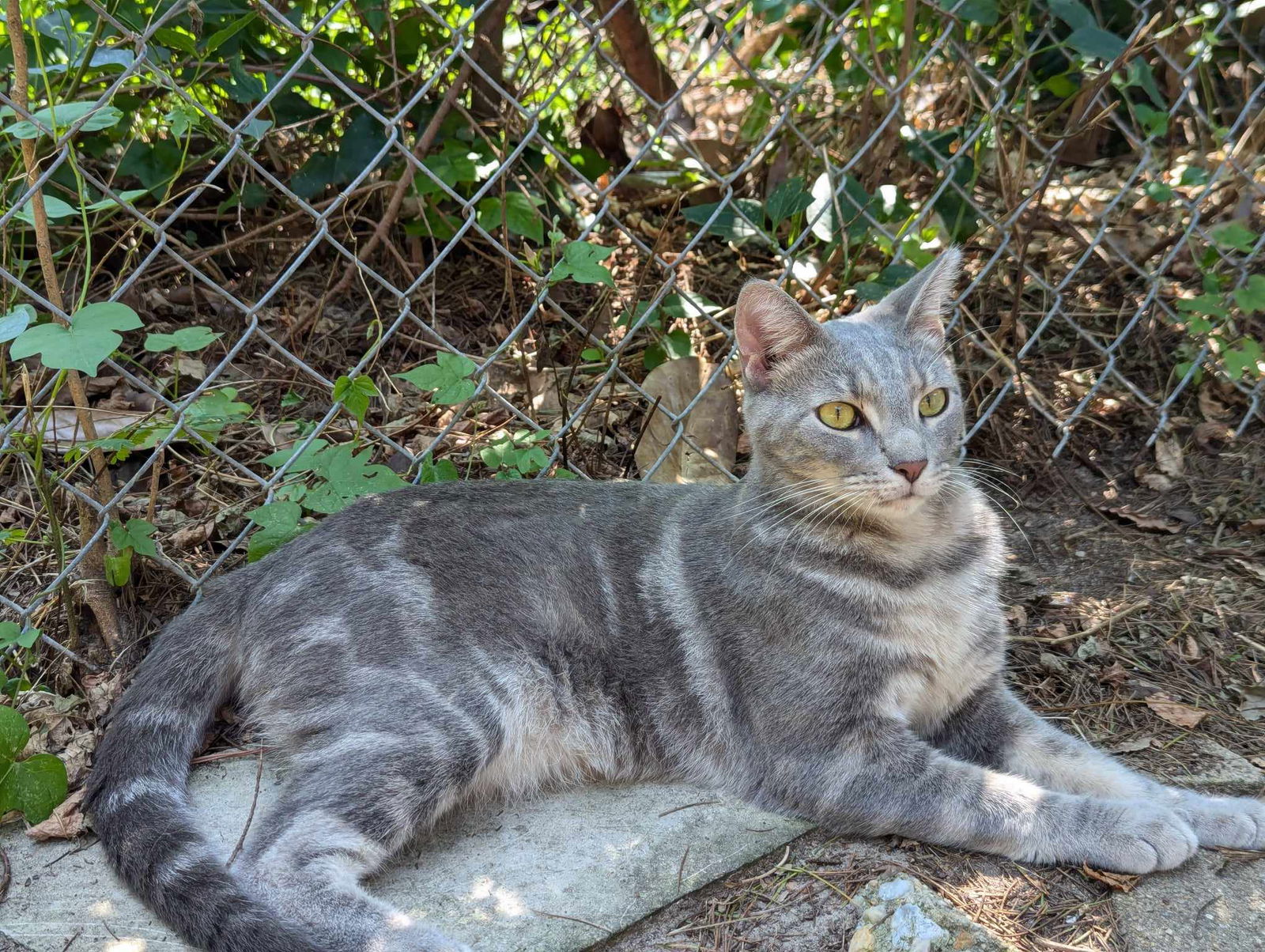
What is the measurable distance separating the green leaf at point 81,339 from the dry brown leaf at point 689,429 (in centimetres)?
194

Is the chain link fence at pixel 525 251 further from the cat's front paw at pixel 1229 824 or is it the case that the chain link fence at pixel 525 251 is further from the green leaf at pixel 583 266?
the cat's front paw at pixel 1229 824

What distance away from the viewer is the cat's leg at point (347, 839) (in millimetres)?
2473

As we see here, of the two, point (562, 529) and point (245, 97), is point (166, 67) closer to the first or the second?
point (245, 97)

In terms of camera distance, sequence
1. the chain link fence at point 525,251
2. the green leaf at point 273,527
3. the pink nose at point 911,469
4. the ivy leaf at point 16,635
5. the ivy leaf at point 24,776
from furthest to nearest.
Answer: the chain link fence at point 525,251 → the green leaf at point 273,527 → the ivy leaf at point 16,635 → the pink nose at point 911,469 → the ivy leaf at point 24,776

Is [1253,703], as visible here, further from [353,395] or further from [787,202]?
[353,395]

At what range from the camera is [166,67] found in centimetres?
355

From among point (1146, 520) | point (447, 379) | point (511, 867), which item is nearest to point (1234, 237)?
point (1146, 520)

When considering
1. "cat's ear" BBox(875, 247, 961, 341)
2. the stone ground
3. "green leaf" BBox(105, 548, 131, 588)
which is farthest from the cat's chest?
"green leaf" BBox(105, 548, 131, 588)

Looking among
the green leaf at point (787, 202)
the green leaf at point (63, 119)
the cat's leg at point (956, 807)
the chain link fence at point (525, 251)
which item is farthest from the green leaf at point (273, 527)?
the green leaf at point (787, 202)

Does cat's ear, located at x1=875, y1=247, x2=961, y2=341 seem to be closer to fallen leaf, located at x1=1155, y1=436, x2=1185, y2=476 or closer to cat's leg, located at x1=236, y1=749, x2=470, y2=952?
fallen leaf, located at x1=1155, y1=436, x2=1185, y2=476

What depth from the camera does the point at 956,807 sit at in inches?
107

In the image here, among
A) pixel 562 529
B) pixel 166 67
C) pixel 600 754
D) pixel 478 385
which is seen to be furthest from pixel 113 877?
pixel 166 67

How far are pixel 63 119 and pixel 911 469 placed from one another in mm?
2215

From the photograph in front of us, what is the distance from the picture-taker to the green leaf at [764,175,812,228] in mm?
4055
